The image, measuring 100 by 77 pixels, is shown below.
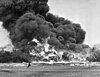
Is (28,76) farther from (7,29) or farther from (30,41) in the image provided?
(7,29)

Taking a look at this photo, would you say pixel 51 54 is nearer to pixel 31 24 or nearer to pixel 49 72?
pixel 31 24

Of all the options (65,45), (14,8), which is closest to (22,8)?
(14,8)

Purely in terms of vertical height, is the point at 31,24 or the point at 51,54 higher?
the point at 31,24

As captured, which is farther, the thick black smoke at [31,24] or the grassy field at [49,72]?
the thick black smoke at [31,24]

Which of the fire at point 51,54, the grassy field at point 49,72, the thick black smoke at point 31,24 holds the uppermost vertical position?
the thick black smoke at point 31,24

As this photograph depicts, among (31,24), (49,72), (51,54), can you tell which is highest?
(31,24)

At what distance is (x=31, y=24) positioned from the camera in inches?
1912

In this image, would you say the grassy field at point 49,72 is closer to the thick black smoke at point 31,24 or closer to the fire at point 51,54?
the fire at point 51,54

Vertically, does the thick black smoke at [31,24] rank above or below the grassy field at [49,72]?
above

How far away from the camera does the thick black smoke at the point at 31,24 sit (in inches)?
1967

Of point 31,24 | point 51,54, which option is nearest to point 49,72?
point 31,24

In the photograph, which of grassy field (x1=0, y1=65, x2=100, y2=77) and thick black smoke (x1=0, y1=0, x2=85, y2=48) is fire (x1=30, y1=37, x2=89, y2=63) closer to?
thick black smoke (x1=0, y1=0, x2=85, y2=48)

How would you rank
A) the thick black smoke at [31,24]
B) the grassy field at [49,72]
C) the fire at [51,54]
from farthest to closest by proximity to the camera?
the thick black smoke at [31,24] → the fire at [51,54] → the grassy field at [49,72]

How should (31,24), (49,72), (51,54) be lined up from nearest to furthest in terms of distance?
(49,72) < (31,24) < (51,54)
